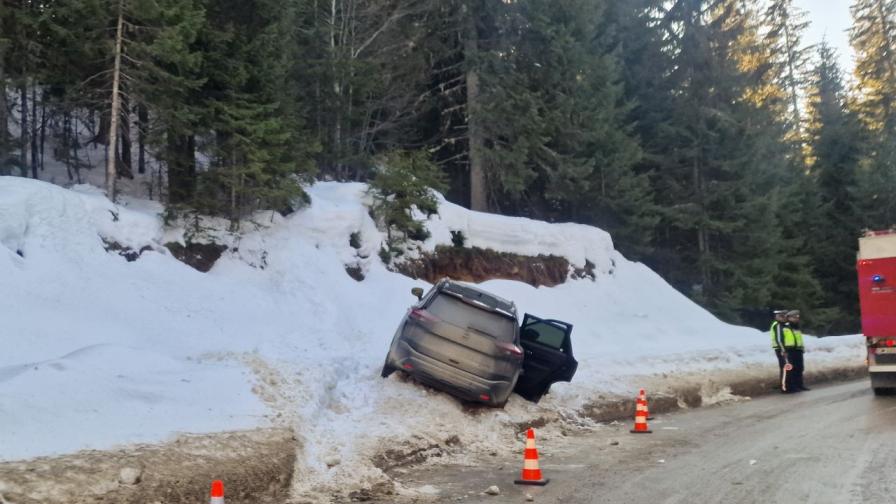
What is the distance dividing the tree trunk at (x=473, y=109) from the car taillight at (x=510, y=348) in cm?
1377

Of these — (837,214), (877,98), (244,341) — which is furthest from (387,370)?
(877,98)

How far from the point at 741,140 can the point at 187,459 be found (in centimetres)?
3087

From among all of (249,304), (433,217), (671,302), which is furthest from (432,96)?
(249,304)

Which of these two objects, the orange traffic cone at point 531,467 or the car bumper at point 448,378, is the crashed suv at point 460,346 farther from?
the orange traffic cone at point 531,467

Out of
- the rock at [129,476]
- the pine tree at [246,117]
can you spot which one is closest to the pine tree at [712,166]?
the pine tree at [246,117]

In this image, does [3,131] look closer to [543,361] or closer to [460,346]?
[460,346]

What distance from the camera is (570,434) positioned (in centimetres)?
1198

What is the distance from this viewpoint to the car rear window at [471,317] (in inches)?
424

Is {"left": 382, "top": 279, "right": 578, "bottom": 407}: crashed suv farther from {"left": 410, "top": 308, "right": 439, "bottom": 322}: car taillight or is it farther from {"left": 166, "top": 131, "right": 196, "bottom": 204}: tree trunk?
{"left": 166, "top": 131, "right": 196, "bottom": 204}: tree trunk

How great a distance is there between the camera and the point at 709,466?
913 centimetres

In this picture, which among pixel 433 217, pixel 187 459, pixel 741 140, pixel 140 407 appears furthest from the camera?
pixel 741 140

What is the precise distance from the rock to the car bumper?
15.2 feet

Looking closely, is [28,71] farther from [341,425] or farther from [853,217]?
[853,217]

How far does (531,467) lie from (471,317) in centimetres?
306
